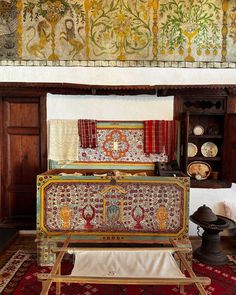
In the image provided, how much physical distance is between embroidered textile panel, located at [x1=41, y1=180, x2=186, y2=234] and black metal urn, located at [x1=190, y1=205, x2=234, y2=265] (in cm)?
34

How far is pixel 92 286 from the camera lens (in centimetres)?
275

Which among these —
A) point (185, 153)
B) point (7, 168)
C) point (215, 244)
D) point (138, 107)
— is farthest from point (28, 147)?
point (215, 244)

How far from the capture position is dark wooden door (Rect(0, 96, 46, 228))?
13.4 ft

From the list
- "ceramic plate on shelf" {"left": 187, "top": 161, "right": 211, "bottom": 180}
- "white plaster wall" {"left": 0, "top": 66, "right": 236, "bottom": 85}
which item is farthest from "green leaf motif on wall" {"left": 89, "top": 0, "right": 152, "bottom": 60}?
"ceramic plate on shelf" {"left": 187, "top": 161, "right": 211, "bottom": 180}

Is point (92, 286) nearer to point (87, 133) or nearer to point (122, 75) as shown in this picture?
point (87, 133)

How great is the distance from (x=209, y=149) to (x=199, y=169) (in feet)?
1.16

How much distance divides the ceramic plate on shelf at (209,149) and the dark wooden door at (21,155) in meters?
2.44

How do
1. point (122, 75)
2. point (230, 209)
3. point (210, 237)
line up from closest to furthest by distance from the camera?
1. point (210, 237)
2. point (230, 209)
3. point (122, 75)

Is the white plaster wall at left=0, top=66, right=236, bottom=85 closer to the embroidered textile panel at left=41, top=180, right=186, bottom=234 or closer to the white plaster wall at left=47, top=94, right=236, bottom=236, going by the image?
the white plaster wall at left=47, top=94, right=236, bottom=236

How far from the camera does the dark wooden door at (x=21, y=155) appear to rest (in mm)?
4098

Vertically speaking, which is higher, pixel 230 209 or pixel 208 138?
pixel 208 138

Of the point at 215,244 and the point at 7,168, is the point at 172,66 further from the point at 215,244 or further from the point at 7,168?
the point at 7,168

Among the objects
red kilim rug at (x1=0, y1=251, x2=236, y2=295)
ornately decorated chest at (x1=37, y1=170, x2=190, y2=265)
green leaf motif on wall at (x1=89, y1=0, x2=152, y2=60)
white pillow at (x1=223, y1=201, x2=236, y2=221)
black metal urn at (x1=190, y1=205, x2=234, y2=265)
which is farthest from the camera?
green leaf motif on wall at (x1=89, y1=0, x2=152, y2=60)

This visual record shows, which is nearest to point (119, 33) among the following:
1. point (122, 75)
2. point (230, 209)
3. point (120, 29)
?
point (120, 29)
